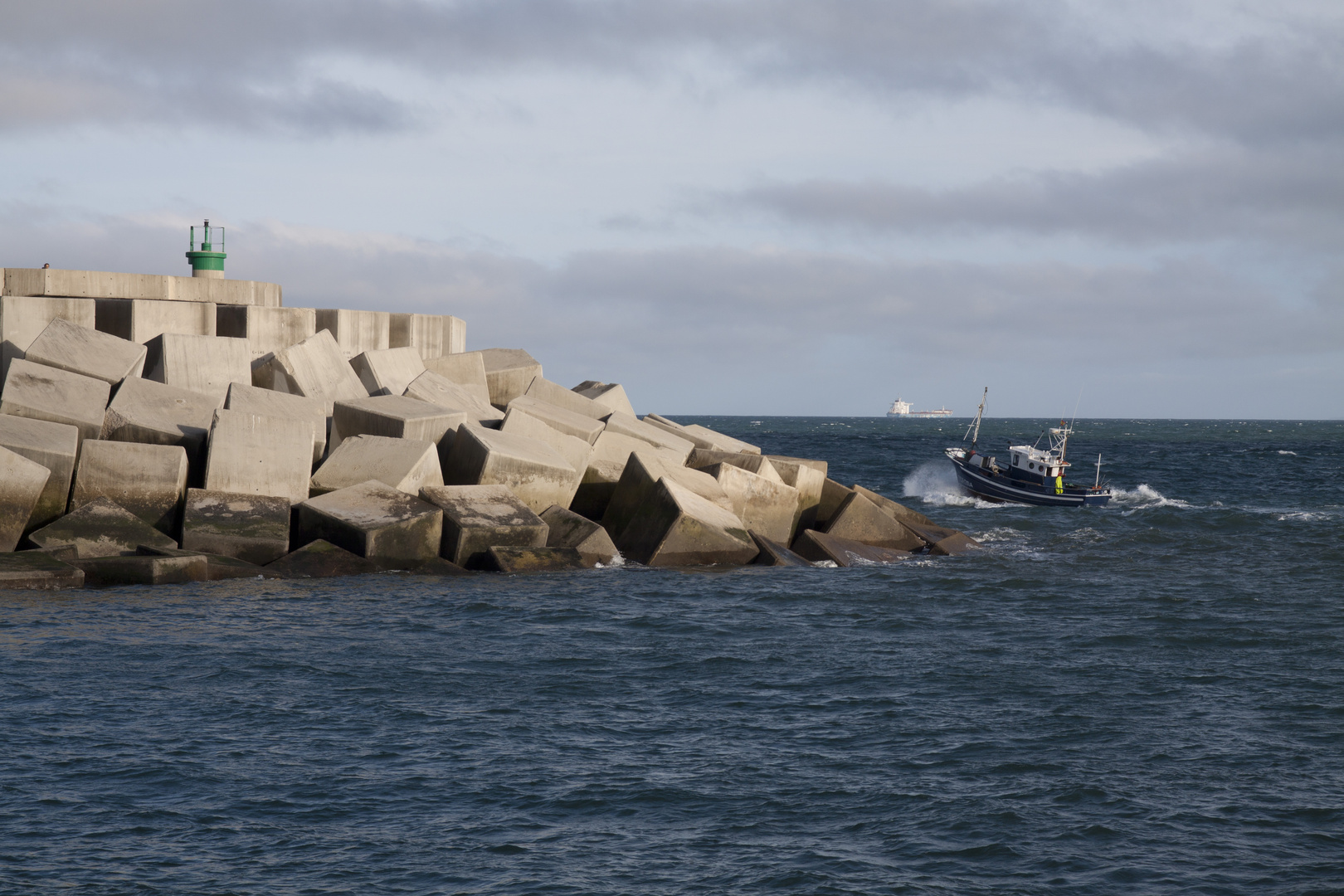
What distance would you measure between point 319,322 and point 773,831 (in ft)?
49.7

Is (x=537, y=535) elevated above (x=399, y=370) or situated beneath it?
situated beneath

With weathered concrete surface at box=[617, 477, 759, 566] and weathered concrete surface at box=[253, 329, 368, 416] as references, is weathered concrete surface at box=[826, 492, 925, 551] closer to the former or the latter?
weathered concrete surface at box=[617, 477, 759, 566]

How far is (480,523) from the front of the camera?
13344 mm

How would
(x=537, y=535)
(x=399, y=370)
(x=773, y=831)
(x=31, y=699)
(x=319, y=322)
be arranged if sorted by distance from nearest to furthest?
(x=773, y=831)
(x=31, y=699)
(x=537, y=535)
(x=399, y=370)
(x=319, y=322)

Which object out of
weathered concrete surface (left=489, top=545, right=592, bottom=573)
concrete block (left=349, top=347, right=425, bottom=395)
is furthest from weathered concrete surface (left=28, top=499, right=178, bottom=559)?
concrete block (left=349, top=347, right=425, bottom=395)

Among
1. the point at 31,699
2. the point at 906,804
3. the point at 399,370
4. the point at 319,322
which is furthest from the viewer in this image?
the point at 319,322

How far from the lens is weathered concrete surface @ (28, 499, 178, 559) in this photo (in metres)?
11.9

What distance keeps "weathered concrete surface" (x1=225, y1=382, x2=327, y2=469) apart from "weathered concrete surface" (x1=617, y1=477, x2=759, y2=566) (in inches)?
158

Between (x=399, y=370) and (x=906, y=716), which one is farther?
(x=399, y=370)

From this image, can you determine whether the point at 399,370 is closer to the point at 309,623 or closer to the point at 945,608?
the point at 309,623

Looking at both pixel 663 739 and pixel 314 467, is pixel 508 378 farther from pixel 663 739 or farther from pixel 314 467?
pixel 663 739

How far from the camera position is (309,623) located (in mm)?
10633

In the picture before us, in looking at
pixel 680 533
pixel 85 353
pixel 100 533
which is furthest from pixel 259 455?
pixel 680 533

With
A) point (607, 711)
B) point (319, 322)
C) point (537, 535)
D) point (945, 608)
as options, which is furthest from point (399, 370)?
point (607, 711)
